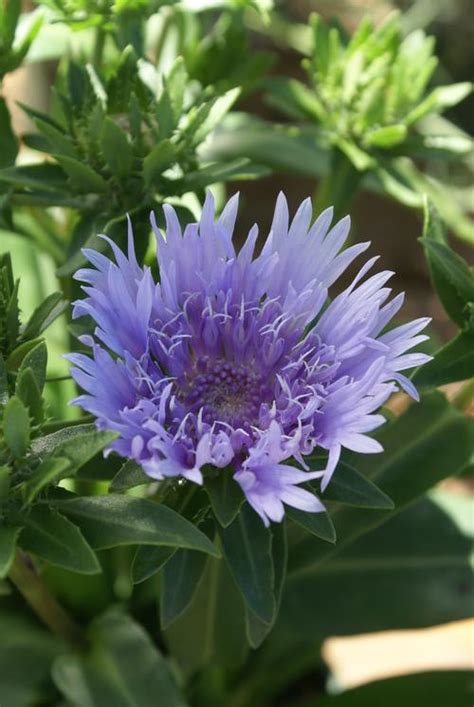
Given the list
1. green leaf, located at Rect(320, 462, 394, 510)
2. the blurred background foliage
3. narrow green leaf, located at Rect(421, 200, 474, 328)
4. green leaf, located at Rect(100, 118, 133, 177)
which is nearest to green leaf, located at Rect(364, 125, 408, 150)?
the blurred background foliage

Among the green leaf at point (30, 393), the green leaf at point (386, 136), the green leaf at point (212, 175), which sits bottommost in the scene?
the green leaf at point (30, 393)

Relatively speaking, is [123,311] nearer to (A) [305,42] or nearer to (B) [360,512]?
(B) [360,512]

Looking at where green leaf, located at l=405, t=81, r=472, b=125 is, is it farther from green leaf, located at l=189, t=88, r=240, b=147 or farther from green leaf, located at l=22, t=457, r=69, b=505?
green leaf, located at l=22, t=457, r=69, b=505

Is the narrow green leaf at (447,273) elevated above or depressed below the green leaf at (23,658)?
above

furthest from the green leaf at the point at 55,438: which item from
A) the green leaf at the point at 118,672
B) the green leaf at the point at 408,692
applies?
the green leaf at the point at 408,692

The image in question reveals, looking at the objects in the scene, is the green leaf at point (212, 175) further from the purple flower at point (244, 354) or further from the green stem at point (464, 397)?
the green stem at point (464, 397)

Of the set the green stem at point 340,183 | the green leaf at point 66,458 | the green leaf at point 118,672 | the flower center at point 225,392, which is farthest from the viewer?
the green stem at point 340,183

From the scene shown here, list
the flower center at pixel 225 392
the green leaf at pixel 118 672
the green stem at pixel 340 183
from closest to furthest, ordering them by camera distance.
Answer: the flower center at pixel 225 392 < the green leaf at pixel 118 672 < the green stem at pixel 340 183

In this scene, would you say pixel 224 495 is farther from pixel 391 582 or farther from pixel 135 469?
pixel 391 582

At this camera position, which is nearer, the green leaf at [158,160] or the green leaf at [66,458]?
the green leaf at [66,458]
